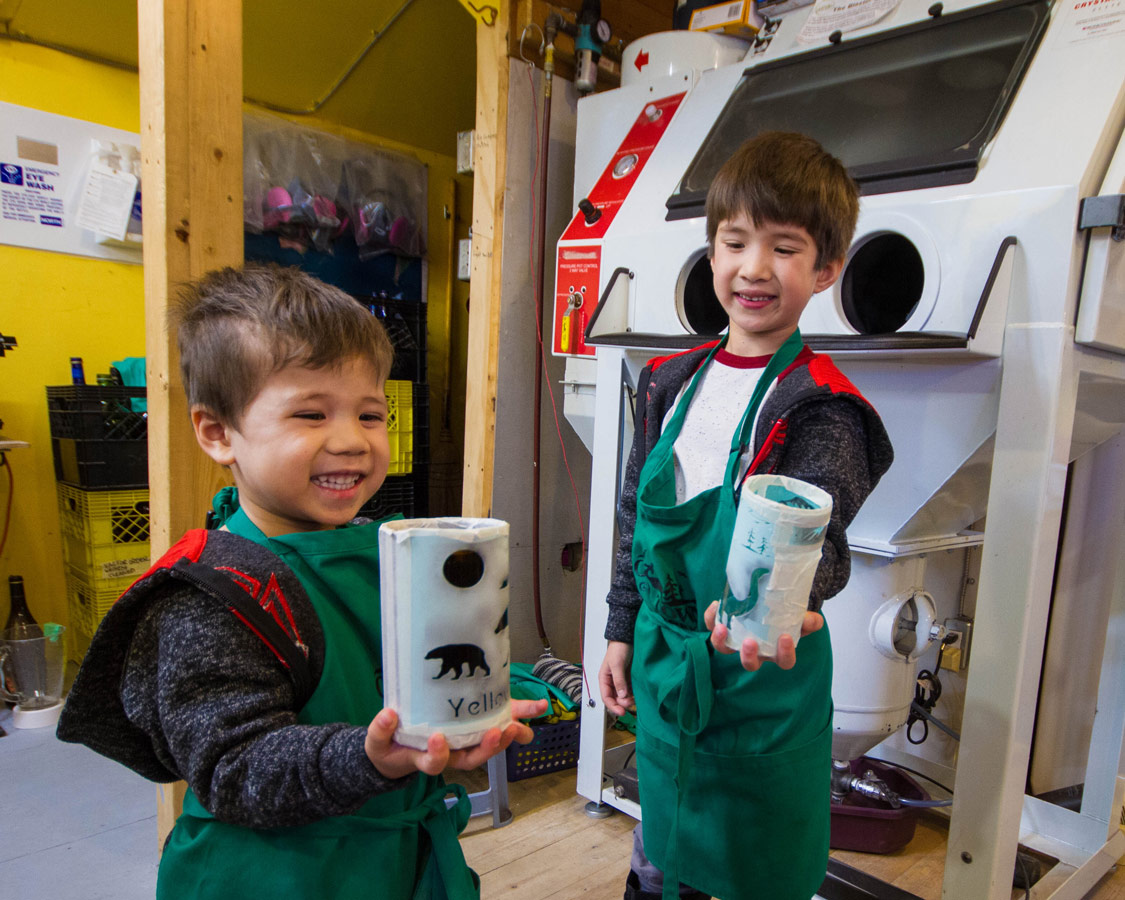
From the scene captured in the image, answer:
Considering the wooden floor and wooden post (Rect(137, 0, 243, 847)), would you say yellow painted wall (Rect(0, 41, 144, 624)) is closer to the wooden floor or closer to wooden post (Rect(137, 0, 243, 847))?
wooden post (Rect(137, 0, 243, 847))

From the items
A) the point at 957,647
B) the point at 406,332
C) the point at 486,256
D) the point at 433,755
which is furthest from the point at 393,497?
the point at 433,755

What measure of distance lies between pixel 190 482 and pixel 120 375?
1730 millimetres

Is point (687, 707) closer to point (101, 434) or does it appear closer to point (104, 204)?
point (101, 434)

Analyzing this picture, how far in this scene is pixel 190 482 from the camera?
145 cm

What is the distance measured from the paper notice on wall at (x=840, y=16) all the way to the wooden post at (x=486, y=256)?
90cm

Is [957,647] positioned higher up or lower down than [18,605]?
higher up

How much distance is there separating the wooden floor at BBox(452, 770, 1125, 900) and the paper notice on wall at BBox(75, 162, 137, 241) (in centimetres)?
257

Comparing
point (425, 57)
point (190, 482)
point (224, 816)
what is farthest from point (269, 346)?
point (425, 57)

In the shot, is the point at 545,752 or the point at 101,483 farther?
the point at 101,483

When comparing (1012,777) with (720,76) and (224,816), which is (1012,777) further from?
(720,76)

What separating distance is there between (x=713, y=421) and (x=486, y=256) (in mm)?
1499

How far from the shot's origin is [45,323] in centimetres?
291

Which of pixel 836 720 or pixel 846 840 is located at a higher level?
pixel 836 720

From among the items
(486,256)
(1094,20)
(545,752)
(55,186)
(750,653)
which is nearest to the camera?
(750,653)
